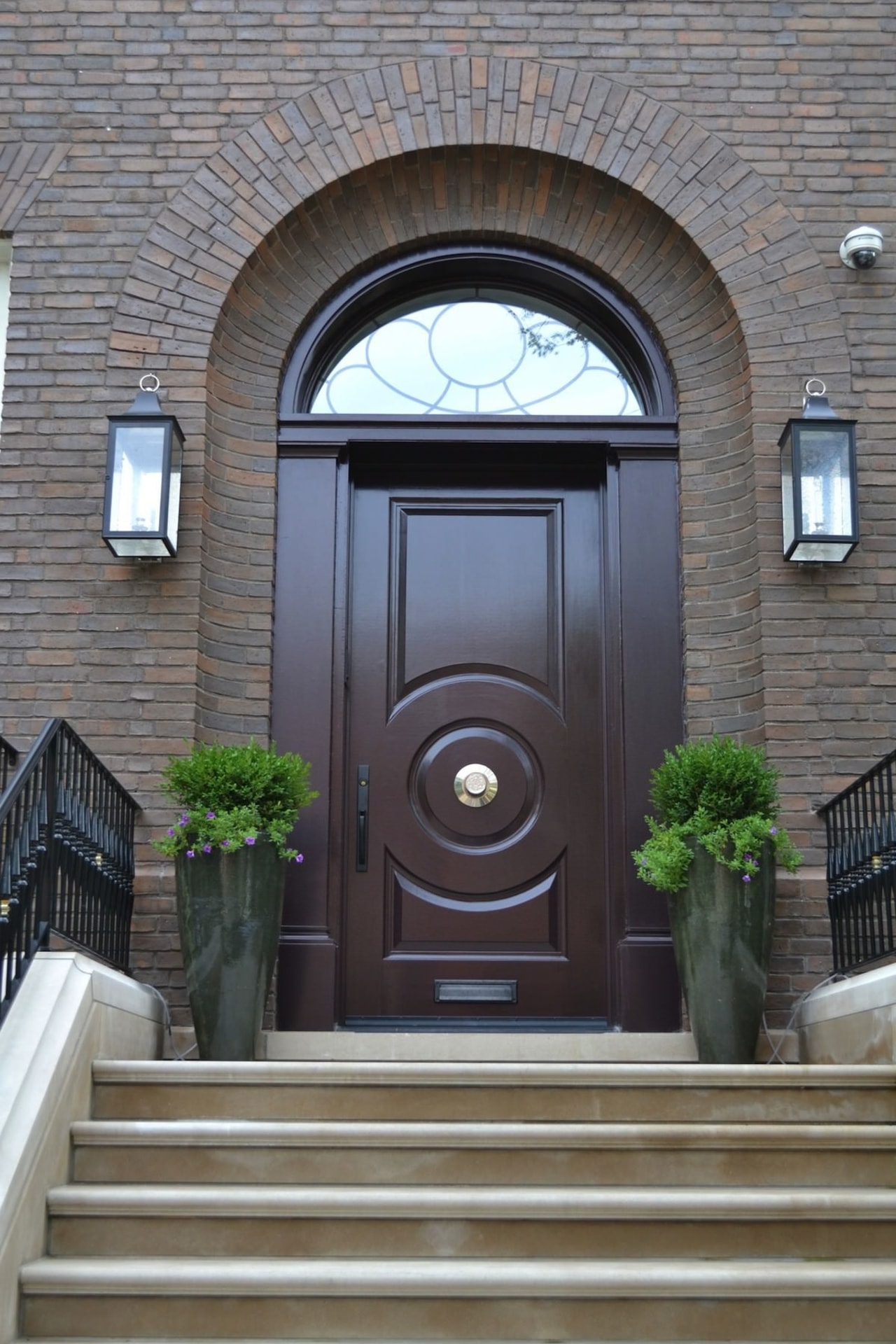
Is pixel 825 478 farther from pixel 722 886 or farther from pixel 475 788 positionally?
pixel 475 788

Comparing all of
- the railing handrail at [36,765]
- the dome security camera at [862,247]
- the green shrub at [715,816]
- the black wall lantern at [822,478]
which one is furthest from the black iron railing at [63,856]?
the dome security camera at [862,247]

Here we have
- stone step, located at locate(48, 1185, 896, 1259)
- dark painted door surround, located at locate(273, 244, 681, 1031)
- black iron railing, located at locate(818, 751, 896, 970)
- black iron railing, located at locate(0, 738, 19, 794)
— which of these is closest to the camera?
stone step, located at locate(48, 1185, 896, 1259)

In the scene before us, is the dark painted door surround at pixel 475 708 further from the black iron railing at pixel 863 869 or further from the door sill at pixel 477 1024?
the black iron railing at pixel 863 869

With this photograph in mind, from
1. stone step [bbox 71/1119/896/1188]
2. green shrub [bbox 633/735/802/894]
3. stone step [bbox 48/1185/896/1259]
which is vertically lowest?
stone step [bbox 48/1185/896/1259]

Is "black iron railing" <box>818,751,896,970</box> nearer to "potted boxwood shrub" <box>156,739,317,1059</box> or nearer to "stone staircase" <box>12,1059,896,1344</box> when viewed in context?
"stone staircase" <box>12,1059,896,1344</box>

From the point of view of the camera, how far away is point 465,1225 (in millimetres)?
3668

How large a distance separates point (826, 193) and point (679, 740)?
8.01ft

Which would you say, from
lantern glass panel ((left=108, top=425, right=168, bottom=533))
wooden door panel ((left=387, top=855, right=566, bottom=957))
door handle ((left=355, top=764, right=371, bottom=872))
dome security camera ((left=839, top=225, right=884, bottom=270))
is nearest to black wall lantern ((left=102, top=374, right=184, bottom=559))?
lantern glass panel ((left=108, top=425, right=168, bottom=533))

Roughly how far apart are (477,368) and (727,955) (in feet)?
9.52

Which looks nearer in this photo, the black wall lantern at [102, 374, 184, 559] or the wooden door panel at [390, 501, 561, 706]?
the black wall lantern at [102, 374, 184, 559]

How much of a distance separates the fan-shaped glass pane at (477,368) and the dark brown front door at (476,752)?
35 centimetres

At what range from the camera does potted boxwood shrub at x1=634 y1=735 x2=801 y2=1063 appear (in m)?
4.96

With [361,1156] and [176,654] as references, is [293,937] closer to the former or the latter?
[176,654]

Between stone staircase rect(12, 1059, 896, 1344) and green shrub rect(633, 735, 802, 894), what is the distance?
916 mm
